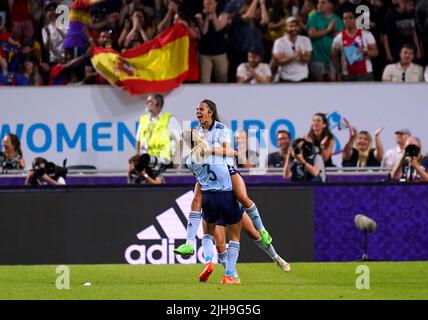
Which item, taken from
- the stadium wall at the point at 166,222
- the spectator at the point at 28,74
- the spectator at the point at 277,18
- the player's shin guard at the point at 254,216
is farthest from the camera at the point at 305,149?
the spectator at the point at 28,74

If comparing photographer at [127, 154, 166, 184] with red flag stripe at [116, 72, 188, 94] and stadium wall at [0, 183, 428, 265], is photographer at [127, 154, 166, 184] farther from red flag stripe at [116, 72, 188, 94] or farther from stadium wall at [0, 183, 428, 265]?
red flag stripe at [116, 72, 188, 94]

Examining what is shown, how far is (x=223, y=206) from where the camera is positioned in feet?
53.3

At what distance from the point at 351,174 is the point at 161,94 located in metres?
3.56

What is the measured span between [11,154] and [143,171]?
2410 mm

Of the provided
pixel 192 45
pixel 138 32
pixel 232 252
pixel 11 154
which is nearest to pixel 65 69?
pixel 138 32

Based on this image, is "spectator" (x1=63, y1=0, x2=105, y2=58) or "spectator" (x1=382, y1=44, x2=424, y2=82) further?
"spectator" (x1=63, y1=0, x2=105, y2=58)

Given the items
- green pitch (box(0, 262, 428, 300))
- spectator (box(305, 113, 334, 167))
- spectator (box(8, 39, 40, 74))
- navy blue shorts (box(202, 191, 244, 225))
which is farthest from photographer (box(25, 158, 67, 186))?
navy blue shorts (box(202, 191, 244, 225))

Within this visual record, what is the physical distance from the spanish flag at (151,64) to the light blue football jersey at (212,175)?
7.37 meters

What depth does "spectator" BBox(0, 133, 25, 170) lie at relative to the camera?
2247 cm

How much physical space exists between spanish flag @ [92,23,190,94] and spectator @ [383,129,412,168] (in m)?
3.79

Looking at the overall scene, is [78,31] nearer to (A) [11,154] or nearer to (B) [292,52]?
(A) [11,154]

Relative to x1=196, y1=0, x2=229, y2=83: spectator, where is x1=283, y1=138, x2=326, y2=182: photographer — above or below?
below

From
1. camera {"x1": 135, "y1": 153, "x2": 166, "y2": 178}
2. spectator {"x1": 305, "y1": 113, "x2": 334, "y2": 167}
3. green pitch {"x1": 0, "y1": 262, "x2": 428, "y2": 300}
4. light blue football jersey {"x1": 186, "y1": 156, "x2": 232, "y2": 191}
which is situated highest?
spectator {"x1": 305, "y1": 113, "x2": 334, "y2": 167}

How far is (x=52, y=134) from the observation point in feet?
77.3
